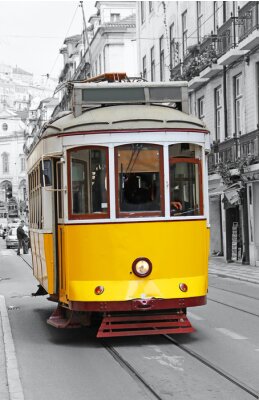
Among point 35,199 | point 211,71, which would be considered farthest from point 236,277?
point 211,71

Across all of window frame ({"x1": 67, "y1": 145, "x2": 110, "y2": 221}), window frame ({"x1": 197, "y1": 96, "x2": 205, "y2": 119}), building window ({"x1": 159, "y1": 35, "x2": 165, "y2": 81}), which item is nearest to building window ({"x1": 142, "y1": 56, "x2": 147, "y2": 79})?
building window ({"x1": 159, "y1": 35, "x2": 165, "y2": 81})

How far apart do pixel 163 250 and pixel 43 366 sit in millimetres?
2235

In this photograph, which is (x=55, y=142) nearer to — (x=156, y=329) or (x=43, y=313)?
(x=156, y=329)

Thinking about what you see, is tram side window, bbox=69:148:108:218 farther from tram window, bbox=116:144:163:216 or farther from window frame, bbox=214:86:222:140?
window frame, bbox=214:86:222:140

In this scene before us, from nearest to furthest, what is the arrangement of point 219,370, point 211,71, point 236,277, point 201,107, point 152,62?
point 219,370 → point 236,277 → point 211,71 → point 201,107 → point 152,62

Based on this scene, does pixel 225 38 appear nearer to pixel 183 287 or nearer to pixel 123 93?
pixel 123 93

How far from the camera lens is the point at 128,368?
9297mm

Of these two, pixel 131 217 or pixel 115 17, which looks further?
pixel 115 17

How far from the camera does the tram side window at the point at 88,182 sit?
1083cm

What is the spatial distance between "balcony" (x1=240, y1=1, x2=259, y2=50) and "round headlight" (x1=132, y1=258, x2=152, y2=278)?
1610cm

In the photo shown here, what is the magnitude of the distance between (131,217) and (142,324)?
144cm

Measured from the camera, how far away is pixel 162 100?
1172 cm

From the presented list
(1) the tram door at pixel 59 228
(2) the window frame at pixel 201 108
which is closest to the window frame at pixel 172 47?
(2) the window frame at pixel 201 108

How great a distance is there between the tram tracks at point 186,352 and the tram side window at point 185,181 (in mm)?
1786
